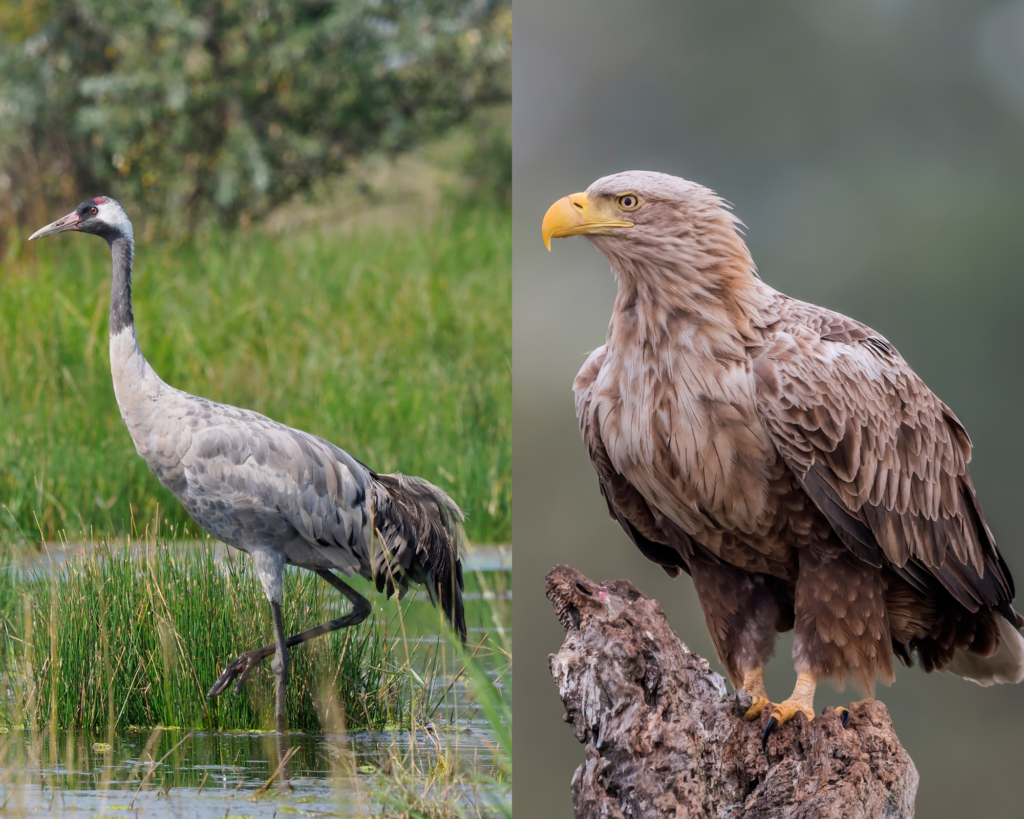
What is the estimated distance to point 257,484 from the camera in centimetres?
269

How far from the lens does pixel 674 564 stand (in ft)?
9.39

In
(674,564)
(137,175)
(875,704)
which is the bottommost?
(875,704)

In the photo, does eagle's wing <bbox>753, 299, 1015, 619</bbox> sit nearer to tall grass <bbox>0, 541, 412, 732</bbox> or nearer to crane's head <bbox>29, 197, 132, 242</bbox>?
tall grass <bbox>0, 541, 412, 732</bbox>

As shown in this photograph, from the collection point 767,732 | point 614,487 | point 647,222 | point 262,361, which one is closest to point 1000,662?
point 767,732

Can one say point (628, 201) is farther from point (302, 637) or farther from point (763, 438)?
point (302, 637)

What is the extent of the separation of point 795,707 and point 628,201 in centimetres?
114

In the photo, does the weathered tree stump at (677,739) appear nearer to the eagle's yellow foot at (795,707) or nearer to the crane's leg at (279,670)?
the eagle's yellow foot at (795,707)

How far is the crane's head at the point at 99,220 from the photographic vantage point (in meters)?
2.82

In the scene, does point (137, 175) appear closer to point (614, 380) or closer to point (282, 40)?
point (282, 40)

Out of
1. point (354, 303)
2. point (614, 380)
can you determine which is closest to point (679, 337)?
point (614, 380)

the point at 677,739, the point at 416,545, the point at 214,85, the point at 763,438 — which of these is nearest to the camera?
the point at 677,739

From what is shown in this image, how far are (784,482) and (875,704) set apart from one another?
49 cm

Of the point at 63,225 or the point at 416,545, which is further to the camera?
the point at 416,545

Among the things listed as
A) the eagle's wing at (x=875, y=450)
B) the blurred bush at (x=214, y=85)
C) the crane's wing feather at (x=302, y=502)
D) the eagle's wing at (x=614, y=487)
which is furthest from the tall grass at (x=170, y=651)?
the blurred bush at (x=214, y=85)
